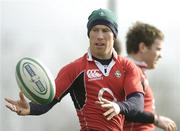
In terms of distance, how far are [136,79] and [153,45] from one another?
1.71m

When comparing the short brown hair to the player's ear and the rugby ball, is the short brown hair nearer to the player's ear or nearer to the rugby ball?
the player's ear

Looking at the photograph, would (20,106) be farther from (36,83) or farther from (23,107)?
(36,83)

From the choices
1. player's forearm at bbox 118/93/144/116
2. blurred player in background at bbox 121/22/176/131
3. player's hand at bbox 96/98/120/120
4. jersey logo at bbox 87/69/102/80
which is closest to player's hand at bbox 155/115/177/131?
player's forearm at bbox 118/93/144/116

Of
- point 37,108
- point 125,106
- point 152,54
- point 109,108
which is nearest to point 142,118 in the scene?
point 125,106

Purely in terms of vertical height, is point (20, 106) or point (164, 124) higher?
point (20, 106)

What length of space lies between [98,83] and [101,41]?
33cm

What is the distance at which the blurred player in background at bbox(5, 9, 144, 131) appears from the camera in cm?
728

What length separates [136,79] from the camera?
7.40 m

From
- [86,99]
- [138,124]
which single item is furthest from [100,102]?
[138,124]

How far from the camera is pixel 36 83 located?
711 centimetres

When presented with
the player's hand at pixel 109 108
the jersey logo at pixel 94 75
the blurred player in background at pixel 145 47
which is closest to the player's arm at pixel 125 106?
the player's hand at pixel 109 108

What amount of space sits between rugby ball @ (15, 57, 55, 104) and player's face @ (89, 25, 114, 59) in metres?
0.44

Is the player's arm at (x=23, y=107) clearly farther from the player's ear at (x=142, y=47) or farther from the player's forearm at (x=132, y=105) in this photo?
the player's ear at (x=142, y=47)

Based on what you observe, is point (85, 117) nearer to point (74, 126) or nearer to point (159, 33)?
point (159, 33)
